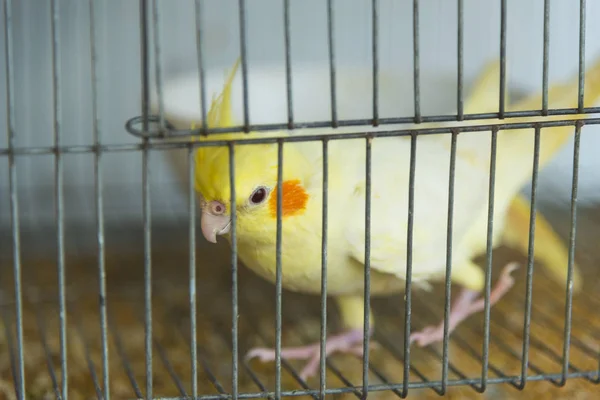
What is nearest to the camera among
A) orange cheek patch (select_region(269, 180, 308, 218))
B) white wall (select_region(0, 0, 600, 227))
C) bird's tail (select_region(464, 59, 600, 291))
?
orange cheek patch (select_region(269, 180, 308, 218))

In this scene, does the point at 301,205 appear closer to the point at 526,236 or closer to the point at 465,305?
the point at 465,305

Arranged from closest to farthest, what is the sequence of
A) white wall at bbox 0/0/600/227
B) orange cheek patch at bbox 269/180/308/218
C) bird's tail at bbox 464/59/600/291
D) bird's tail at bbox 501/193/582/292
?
orange cheek patch at bbox 269/180/308/218 < bird's tail at bbox 464/59/600/291 < bird's tail at bbox 501/193/582/292 < white wall at bbox 0/0/600/227

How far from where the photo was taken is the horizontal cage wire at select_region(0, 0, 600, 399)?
71 centimetres

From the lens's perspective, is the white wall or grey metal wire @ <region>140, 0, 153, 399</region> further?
the white wall

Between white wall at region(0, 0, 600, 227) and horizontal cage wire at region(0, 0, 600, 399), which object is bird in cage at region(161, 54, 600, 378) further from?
white wall at region(0, 0, 600, 227)

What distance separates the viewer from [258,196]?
2.71 feet

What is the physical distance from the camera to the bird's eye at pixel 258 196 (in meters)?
0.82

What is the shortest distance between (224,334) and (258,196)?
39cm

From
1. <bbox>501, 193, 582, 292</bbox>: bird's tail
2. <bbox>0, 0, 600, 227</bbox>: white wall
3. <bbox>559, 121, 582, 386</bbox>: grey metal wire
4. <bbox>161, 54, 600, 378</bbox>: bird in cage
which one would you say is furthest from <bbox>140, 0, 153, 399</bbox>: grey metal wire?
<bbox>0, 0, 600, 227</bbox>: white wall

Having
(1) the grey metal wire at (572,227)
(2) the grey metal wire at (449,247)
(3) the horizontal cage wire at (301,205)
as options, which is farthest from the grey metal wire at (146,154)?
(1) the grey metal wire at (572,227)

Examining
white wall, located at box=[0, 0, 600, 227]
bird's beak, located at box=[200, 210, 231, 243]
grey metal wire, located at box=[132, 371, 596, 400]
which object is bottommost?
grey metal wire, located at box=[132, 371, 596, 400]

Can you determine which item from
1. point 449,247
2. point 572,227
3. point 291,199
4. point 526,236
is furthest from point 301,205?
point 526,236

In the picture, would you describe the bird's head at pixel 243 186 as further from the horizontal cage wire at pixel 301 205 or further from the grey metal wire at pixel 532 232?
the grey metal wire at pixel 532 232

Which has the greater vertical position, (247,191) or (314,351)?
(247,191)
